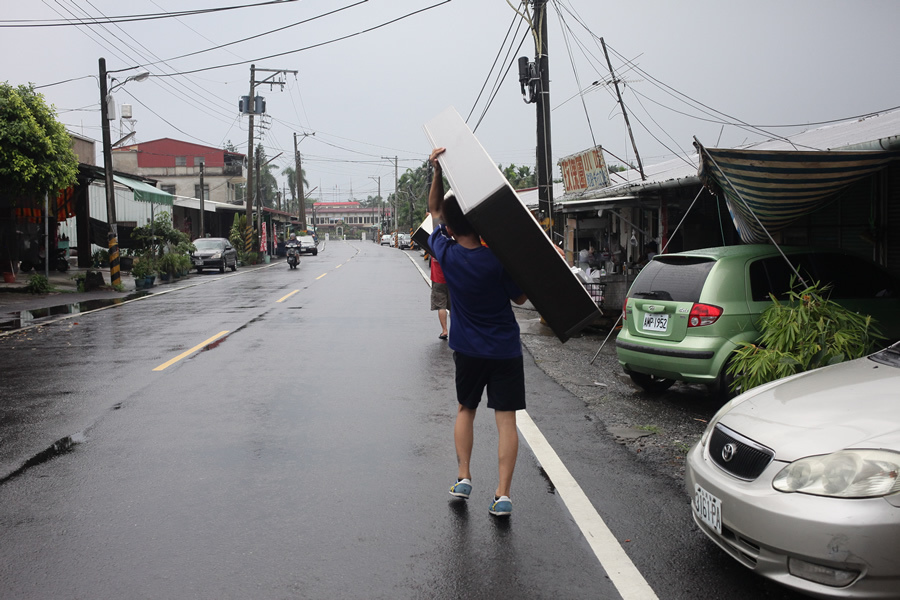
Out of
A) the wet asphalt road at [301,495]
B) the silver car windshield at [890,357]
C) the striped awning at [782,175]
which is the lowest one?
the wet asphalt road at [301,495]

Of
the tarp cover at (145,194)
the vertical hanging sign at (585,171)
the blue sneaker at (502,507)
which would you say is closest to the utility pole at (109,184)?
the tarp cover at (145,194)

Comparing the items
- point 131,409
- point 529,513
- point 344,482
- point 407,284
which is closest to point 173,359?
point 131,409

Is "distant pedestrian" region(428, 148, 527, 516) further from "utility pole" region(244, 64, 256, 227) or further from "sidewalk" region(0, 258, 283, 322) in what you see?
"utility pole" region(244, 64, 256, 227)

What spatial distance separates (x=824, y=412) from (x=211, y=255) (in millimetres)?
30620

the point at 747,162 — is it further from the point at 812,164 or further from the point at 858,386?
the point at 858,386

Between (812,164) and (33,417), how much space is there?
7.33 metres

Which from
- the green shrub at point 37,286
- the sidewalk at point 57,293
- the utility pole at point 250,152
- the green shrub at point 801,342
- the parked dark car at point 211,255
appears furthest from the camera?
the utility pole at point 250,152

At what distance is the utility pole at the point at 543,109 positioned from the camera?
14.5 meters

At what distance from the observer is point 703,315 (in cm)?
664

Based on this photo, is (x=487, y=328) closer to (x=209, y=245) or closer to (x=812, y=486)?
(x=812, y=486)

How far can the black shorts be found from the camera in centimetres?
415

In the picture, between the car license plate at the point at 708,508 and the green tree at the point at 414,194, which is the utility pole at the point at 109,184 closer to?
the car license plate at the point at 708,508

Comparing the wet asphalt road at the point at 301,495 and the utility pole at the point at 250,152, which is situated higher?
the utility pole at the point at 250,152

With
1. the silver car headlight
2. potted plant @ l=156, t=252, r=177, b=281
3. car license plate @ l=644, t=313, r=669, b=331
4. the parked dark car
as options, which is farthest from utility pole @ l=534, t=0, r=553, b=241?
the parked dark car
